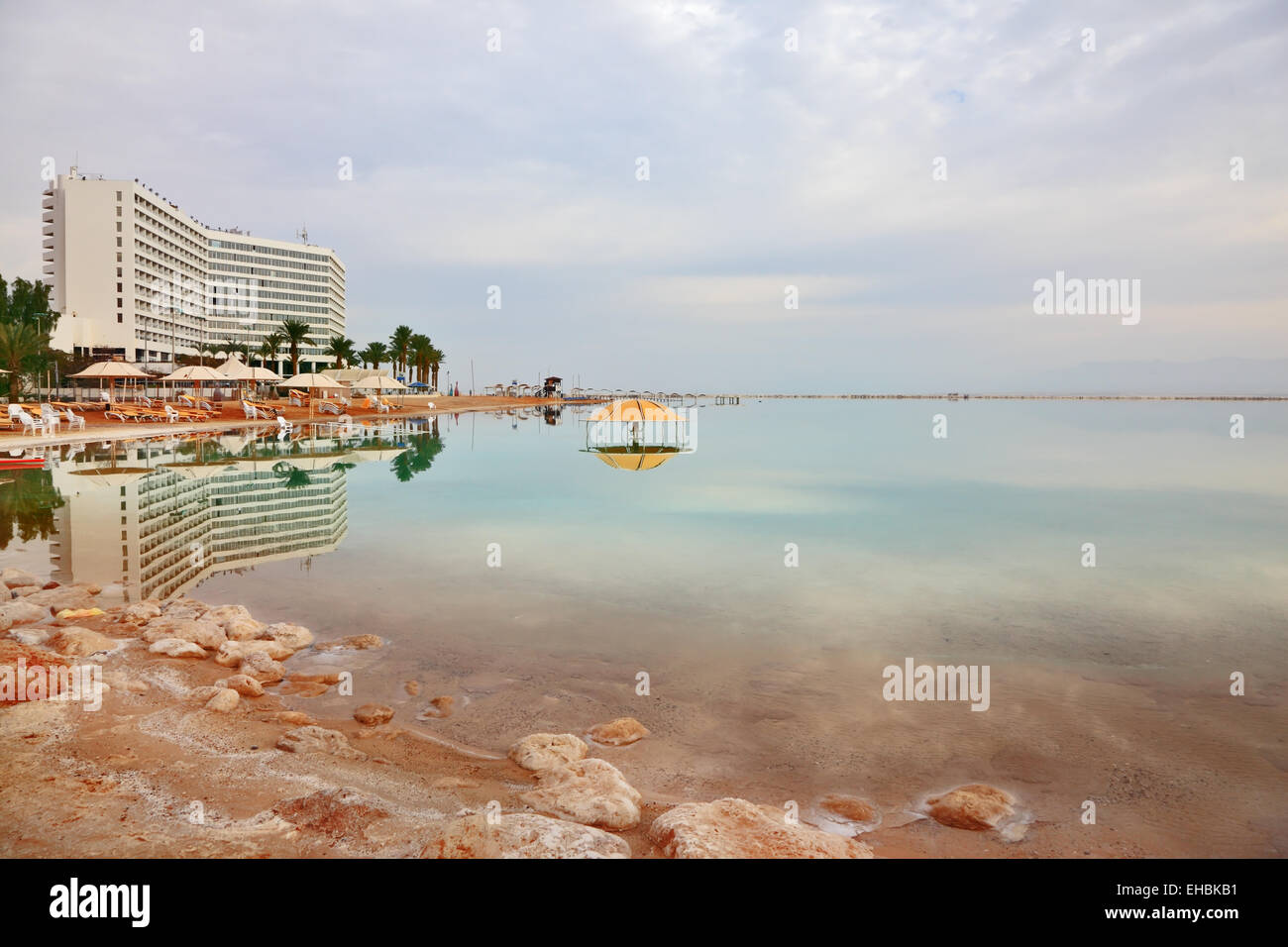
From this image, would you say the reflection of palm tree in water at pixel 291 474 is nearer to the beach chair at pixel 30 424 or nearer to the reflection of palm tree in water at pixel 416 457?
the reflection of palm tree in water at pixel 416 457

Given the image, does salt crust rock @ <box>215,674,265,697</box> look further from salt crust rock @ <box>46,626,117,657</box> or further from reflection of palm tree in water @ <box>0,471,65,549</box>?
reflection of palm tree in water @ <box>0,471,65,549</box>

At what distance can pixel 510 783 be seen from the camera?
5.67 m

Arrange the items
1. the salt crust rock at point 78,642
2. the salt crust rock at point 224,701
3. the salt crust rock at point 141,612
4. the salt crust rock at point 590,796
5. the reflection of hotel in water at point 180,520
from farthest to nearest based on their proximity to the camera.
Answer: the reflection of hotel in water at point 180,520 < the salt crust rock at point 141,612 < the salt crust rock at point 78,642 < the salt crust rock at point 224,701 < the salt crust rock at point 590,796

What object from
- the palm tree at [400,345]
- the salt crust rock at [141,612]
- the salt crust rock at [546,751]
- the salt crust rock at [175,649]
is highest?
the palm tree at [400,345]

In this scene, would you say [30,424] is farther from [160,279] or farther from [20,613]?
[160,279]

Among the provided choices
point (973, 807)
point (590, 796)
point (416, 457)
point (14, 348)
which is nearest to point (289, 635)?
point (590, 796)

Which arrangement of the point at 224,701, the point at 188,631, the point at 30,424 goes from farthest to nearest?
1. the point at 30,424
2. the point at 188,631
3. the point at 224,701

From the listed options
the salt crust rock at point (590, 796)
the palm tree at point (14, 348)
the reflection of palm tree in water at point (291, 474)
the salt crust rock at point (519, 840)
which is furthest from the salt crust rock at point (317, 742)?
the palm tree at point (14, 348)

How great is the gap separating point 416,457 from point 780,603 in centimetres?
2452

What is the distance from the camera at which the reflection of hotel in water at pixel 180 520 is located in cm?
1230

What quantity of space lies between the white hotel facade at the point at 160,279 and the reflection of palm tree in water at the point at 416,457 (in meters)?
60.6

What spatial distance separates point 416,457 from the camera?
32656 millimetres
